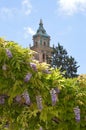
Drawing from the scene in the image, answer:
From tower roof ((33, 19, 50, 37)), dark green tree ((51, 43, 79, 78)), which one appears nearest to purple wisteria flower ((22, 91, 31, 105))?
dark green tree ((51, 43, 79, 78))

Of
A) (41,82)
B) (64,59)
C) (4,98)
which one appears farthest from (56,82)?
(64,59)

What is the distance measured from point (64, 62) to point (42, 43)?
22.3 meters

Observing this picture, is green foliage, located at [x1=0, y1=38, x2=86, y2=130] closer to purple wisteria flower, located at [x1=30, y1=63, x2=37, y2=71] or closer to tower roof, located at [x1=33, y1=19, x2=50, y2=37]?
purple wisteria flower, located at [x1=30, y1=63, x2=37, y2=71]

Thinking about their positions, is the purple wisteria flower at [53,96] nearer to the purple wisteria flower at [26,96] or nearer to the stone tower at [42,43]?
the purple wisteria flower at [26,96]

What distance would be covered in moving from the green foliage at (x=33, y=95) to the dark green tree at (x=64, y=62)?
49.3 metres

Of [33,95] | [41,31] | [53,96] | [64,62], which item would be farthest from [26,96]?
[41,31]

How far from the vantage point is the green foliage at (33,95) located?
8547 mm

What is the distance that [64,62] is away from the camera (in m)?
59.8

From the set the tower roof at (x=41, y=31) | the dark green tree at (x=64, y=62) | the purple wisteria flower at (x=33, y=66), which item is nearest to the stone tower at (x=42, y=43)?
the tower roof at (x=41, y=31)

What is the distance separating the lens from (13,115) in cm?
893

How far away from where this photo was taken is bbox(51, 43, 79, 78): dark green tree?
59.1 metres

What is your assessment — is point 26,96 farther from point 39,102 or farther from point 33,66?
point 33,66

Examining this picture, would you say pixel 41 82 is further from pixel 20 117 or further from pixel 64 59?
pixel 64 59

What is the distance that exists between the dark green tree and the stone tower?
18740mm
